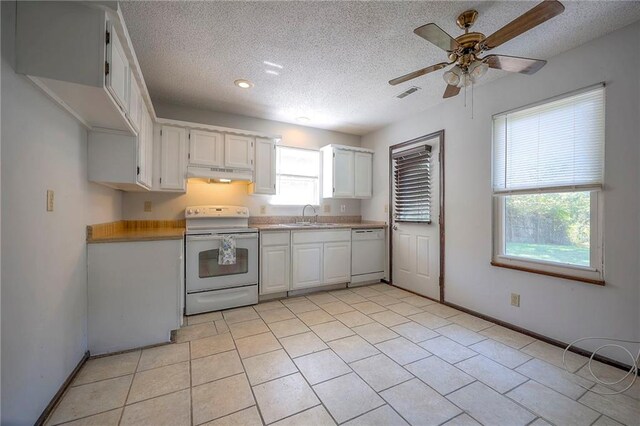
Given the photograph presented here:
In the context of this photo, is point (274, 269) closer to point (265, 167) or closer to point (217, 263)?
point (217, 263)

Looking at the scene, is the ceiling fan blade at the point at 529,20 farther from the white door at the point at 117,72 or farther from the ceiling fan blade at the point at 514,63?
the white door at the point at 117,72

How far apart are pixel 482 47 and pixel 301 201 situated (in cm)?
300

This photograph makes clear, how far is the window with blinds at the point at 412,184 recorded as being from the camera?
11.4 ft

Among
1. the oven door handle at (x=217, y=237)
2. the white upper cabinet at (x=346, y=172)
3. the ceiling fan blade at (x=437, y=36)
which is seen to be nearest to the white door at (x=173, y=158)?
the oven door handle at (x=217, y=237)

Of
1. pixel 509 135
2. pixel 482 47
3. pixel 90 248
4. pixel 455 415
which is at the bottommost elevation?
pixel 455 415

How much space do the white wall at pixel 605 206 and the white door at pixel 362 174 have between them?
1.02 metres

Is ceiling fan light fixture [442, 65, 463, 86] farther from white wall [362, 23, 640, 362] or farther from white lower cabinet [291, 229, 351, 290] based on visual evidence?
white lower cabinet [291, 229, 351, 290]

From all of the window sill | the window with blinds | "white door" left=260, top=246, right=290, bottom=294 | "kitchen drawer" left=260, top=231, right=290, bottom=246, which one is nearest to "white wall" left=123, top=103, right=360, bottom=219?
"kitchen drawer" left=260, top=231, right=290, bottom=246

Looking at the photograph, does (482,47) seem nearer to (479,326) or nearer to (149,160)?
(479,326)

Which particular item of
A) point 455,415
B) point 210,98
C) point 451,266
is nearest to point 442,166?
point 451,266

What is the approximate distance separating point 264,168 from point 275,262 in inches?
49.5

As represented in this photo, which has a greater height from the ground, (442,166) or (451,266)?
(442,166)

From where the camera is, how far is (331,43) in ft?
6.93

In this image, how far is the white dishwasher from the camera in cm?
393
